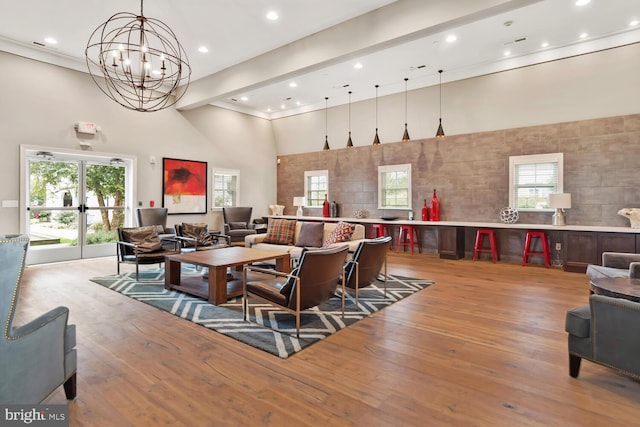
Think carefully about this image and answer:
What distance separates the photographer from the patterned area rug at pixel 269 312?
3129 millimetres

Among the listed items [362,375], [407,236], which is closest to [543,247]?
[407,236]

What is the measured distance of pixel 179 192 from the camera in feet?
28.5

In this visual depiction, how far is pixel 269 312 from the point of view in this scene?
12.7 ft

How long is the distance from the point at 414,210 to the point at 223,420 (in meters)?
7.20

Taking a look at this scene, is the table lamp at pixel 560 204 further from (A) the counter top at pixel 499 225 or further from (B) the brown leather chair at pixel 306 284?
(B) the brown leather chair at pixel 306 284

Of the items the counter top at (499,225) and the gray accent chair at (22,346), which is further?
the counter top at (499,225)

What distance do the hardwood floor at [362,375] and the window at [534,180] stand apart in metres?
3.39

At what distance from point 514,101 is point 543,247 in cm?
302

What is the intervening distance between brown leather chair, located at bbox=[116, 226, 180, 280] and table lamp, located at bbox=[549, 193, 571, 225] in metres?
6.76

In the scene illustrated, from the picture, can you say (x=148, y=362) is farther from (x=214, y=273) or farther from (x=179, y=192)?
(x=179, y=192)

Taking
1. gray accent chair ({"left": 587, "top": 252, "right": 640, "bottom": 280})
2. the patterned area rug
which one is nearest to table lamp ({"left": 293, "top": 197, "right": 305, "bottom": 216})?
the patterned area rug

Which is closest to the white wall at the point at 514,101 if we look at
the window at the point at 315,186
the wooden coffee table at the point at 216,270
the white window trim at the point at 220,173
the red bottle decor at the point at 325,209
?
the window at the point at 315,186

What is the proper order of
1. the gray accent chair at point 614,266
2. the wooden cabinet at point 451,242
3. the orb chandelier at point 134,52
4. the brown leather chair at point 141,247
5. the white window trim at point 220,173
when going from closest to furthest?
the gray accent chair at point 614,266 → the orb chandelier at point 134,52 → the brown leather chair at point 141,247 → the wooden cabinet at point 451,242 → the white window trim at point 220,173

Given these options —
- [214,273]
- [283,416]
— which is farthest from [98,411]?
[214,273]
